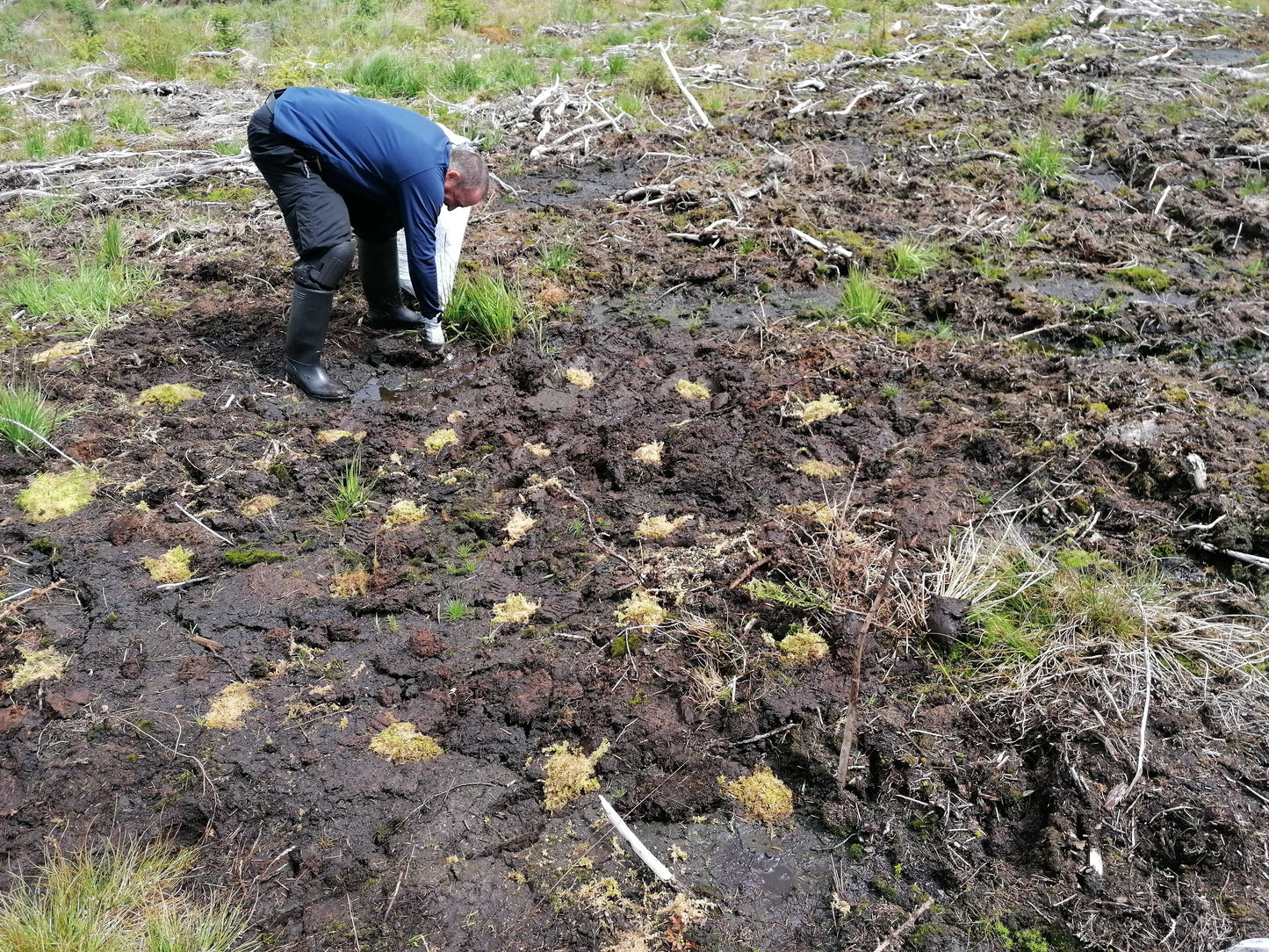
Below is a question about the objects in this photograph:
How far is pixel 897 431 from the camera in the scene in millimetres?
4211

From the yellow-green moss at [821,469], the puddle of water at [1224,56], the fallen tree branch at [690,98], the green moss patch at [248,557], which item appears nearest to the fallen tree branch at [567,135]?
the fallen tree branch at [690,98]

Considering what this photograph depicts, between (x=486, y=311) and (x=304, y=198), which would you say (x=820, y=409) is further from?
(x=304, y=198)

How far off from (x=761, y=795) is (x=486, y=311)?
3.38 m

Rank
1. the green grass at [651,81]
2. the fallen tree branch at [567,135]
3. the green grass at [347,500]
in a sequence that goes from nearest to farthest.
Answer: the green grass at [347,500], the fallen tree branch at [567,135], the green grass at [651,81]

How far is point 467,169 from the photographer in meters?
4.30

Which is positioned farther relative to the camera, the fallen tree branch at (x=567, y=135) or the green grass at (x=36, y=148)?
the fallen tree branch at (x=567, y=135)

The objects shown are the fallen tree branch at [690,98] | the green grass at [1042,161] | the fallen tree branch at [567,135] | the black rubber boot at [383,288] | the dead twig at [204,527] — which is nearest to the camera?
the dead twig at [204,527]

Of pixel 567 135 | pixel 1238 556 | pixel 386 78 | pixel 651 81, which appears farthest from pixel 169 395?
pixel 651 81

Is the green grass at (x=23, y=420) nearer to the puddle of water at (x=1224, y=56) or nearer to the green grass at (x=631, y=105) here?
the green grass at (x=631, y=105)

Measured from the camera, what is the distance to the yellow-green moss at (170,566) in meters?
3.40

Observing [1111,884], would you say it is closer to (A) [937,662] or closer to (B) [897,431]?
(A) [937,662]

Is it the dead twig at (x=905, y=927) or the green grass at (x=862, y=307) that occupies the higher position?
the green grass at (x=862, y=307)

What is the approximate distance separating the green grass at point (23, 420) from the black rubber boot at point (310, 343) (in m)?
1.18

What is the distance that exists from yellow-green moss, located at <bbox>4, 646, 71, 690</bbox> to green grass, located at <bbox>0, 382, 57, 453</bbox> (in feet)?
4.56
